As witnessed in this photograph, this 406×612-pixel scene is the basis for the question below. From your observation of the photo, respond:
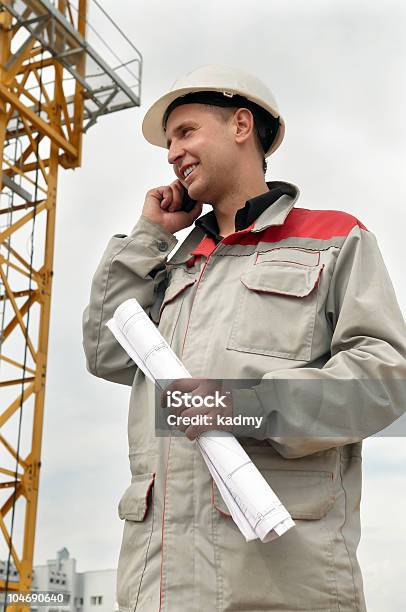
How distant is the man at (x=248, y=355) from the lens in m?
2.06

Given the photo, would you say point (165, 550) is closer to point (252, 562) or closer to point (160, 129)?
point (252, 562)

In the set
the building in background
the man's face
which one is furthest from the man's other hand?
the building in background

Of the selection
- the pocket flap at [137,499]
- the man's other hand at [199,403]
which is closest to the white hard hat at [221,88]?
the man's other hand at [199,403]

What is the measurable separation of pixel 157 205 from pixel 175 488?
4.05 ft

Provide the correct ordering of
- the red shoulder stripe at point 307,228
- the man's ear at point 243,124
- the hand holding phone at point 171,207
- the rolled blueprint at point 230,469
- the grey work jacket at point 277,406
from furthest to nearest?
the hand holding phone at point 171,207, the man's ear at point 243,124, the red shoulder stripe at point 307,228, the grey work jacket at point 277,406, the rolled blueprint at point 230,469

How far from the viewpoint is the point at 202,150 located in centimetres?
280

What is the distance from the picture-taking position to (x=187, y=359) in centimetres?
238

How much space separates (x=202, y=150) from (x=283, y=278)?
0.64 m

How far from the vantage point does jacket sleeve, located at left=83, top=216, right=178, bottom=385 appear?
2.76 meters

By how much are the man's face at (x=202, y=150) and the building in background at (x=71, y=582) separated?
8103mm

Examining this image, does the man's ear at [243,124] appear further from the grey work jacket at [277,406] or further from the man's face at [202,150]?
the grey work jacket at [277,406]

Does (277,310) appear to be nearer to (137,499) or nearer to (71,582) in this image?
(137,499)

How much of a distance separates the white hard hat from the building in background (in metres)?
8.15

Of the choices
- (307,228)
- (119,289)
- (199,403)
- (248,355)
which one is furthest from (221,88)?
(199,403)
